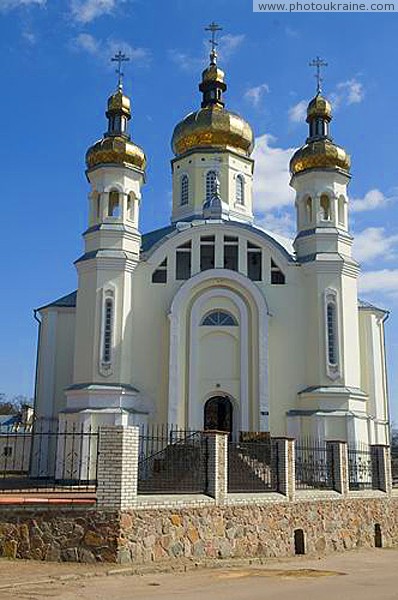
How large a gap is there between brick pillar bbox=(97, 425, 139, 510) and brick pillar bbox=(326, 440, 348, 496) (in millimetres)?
6087

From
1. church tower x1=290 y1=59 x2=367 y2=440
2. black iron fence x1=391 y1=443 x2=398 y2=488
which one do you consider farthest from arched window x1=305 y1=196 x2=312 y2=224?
black iron fence x1=391 y1=443 x2=398 y2=488

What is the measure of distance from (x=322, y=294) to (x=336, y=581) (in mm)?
12562

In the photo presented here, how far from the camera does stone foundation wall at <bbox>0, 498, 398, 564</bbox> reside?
35.4 ft

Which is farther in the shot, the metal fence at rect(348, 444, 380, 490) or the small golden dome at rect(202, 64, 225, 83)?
the small golden dome at rect(202, 64, 225, 83)

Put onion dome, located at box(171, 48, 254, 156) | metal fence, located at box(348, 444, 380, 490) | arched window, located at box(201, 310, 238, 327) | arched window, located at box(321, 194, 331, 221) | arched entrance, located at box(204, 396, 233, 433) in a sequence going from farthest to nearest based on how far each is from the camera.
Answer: onion dome, located at box(171, 48, 254, 156) → arched window, located at box(321, 194, 331, 221) → arched window, located at box(201, 310, 238, 327) → arched entrance, located at box(204, 396, 233, 433) → metal fence, located at box(348, 444, 380, 490)

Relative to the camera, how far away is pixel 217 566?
11445mm

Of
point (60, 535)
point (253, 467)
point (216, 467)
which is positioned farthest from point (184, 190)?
point (60, 535)

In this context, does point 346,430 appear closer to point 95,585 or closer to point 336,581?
point 336,581

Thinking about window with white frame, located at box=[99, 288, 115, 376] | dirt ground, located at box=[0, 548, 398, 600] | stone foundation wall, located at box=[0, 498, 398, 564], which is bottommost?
dirt ground, located at box=[0, 548, 398, 600]

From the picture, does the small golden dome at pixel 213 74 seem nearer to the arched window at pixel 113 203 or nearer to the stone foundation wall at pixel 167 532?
the arched window at pixel 113 203

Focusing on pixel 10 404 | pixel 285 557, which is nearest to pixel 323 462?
pixel 285 557

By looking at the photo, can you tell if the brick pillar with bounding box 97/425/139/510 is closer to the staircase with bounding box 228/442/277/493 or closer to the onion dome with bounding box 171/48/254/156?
the staircase with bounding box 228/442/277/493

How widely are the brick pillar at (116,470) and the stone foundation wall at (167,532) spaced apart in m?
0.19

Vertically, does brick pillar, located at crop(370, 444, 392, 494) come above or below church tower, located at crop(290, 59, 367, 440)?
below
